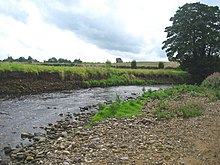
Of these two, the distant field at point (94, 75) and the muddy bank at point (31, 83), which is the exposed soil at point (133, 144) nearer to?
the muddy bank at point (31, 83)

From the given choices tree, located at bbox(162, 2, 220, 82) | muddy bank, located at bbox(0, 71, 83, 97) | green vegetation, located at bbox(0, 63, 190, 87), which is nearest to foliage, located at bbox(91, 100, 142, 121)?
muddy bank, located at bbox(0, 71, 83, 97)

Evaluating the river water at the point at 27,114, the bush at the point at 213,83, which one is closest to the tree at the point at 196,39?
the bush at the point at 213,83

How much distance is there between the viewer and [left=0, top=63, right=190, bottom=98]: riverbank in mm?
34250

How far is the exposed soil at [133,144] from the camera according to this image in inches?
414

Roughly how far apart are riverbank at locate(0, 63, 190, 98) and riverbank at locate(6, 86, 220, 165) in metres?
18.3

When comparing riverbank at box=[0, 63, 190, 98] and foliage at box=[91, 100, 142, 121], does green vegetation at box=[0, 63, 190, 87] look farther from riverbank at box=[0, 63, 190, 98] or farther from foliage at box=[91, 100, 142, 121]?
foliage at box=[91, 100, 142, 121]

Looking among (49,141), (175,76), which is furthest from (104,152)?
(175,76)

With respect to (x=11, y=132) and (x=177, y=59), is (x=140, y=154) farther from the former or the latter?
(x=177, y=59)

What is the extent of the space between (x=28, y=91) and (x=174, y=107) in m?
20.7

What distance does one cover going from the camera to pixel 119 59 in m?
122

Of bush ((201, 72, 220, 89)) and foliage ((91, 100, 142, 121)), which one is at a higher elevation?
bush ((201, 72, 220, 89))

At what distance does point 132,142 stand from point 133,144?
0.93 feet

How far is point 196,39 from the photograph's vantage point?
59.4 m

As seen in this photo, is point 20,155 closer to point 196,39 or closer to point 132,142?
point 132,142
